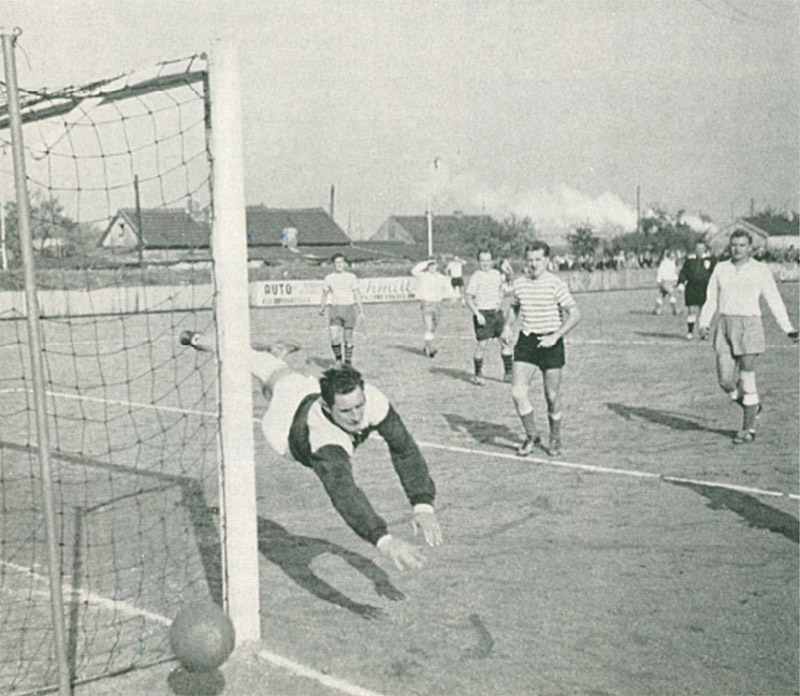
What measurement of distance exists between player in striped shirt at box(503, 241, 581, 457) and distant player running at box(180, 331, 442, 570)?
14.3 ft

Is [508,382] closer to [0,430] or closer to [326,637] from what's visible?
[0,430]

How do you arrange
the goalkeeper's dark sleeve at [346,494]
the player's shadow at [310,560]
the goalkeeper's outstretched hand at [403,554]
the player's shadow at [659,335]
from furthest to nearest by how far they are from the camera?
the player's shadow at [659,335]
the player's shadow at [310,560]
the goalkeeper's dark sleeve at [346,494]
the goalkeeper's outstretched hand at [403,554]

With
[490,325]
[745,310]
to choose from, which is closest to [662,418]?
[745,310]

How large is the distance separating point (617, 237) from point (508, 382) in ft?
260

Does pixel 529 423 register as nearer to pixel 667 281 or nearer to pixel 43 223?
pixel 43 223

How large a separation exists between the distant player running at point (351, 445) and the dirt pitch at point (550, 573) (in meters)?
0.73

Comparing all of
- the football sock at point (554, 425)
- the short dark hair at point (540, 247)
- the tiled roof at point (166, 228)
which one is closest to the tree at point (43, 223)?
the short dark hair at point (540, 247)

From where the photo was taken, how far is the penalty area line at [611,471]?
8.11 m

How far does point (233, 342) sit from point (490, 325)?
10.7 m

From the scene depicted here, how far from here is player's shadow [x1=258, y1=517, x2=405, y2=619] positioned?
233 inches

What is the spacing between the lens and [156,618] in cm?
576

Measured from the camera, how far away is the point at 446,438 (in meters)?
10.9


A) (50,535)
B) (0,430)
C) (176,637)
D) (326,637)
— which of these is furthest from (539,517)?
(0,430)

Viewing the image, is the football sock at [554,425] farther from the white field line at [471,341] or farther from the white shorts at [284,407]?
the white field line at [471,341]
